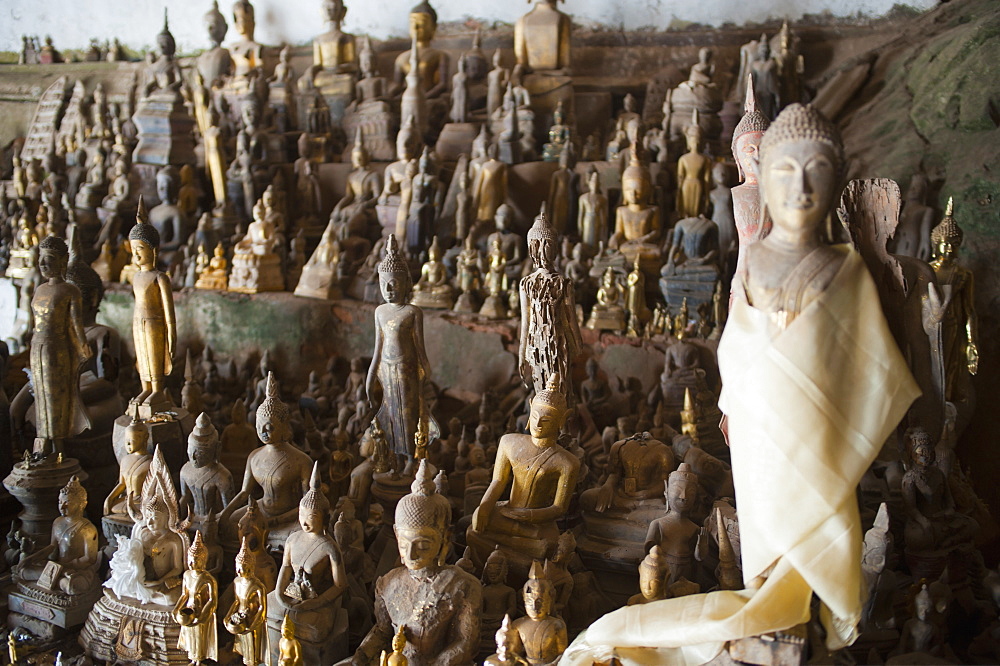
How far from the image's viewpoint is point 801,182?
8.66ft

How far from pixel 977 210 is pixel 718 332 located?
2.51 metres

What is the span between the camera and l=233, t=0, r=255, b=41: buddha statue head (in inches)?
579

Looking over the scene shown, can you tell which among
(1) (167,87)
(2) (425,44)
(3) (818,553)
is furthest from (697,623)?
(2) (425,44)

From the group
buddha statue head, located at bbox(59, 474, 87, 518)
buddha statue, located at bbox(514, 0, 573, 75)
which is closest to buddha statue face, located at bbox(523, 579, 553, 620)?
buddha statue head, located at bbox(59, 474, 87, 518)

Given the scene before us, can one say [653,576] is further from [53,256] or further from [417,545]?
[53,256]

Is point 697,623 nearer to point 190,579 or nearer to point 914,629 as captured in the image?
point 914,629

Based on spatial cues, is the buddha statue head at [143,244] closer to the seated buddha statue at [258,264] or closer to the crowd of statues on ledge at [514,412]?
the crowd of statues on ledge at [514,412]

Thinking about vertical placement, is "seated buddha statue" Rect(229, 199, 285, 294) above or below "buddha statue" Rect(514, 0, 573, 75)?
below

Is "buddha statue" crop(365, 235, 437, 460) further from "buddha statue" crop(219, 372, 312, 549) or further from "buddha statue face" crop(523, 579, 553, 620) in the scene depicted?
"buddha statue face" crop(523, 579, 553, 620)

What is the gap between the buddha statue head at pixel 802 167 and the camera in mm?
2635

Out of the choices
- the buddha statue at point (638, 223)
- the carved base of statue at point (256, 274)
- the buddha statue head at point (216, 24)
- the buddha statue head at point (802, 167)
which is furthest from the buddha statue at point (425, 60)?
the buddha statue head at point (802, 167)

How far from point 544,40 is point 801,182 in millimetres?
11089

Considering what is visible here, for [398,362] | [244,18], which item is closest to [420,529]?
[398,362]

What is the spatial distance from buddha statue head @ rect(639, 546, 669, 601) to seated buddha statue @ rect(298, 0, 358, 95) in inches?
451
